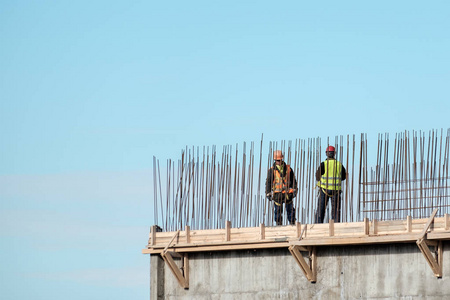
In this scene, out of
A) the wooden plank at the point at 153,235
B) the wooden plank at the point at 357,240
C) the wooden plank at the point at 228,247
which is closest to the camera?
the wooden plank at the point at 357,240

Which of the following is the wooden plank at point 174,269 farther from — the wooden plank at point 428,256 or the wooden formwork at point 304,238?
the wooden plank at point 428,256

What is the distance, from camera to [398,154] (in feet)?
68.9

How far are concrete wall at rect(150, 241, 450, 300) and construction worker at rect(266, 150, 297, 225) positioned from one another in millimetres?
1378

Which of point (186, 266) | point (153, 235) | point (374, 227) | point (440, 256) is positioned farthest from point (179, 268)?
point (440, 256)

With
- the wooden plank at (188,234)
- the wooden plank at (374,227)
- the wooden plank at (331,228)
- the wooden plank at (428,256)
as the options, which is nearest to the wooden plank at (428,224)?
the wooden plank at (428,256)

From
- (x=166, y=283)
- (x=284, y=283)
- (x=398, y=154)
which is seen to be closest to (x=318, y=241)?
(x=284, y=283)

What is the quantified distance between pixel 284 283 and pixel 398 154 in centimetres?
365

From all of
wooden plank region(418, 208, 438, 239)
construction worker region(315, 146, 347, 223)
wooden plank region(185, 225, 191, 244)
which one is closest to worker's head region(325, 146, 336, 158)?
construction worker region(315, 146, 347, 223)

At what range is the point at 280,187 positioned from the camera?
22.3 metres

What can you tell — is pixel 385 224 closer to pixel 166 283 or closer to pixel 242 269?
pixel 242 269

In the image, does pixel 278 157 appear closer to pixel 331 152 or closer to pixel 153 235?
pixel 331 152

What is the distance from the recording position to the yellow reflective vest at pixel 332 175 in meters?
21.8

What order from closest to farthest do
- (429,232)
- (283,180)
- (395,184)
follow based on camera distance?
(429,232)
(395,184)
(283,180)

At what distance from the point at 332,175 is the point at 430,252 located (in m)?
3.48
